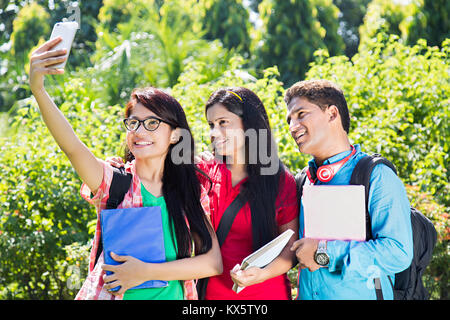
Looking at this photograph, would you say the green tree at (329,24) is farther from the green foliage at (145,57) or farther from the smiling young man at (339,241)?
the smiling young man at (339,241)

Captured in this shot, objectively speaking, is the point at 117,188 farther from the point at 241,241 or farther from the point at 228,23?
the point at 228,23

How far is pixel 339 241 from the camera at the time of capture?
7.31 feet

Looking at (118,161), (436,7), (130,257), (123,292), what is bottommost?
(123,292)

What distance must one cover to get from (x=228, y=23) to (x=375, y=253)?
11549mm

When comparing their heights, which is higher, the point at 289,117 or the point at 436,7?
the point at 436,7

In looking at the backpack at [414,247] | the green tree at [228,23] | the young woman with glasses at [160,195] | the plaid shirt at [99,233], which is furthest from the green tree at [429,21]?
the plaid shirt at [99,233]

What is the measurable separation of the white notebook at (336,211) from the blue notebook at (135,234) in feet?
2.08

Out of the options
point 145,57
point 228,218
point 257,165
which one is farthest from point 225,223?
point 145,57

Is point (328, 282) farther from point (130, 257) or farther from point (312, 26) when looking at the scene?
point (312, 26)

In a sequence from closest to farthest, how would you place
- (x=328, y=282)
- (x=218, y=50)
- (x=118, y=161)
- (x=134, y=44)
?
(x=328, y=282) → (x=118, y=161) → (x=134, y=44) → (x=218, y=50)

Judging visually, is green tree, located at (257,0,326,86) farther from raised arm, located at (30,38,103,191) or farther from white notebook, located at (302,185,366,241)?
raised arm, located at (30,38,103,191)

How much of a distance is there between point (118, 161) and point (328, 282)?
3.57 ft

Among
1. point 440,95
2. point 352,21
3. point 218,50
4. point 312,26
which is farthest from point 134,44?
point 352,21

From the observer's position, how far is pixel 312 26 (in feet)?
42.2
